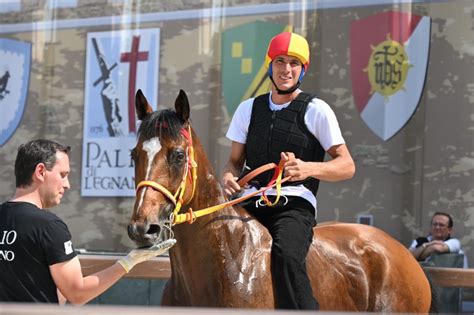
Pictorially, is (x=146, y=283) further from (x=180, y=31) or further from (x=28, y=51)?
(x=28, y=51)

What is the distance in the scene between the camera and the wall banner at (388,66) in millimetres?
8422

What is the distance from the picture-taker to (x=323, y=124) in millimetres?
4797

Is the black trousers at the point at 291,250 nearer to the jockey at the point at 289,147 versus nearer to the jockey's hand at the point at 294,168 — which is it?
the jockey at the point at 289,147

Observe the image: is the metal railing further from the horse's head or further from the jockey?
the horse's head

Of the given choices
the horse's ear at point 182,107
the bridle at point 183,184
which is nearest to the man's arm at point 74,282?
the bridle at point 183,184

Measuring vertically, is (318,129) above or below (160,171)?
above

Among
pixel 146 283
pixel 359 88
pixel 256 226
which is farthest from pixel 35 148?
pixel 359 88

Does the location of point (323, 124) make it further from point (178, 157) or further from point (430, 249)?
point (430, 249)

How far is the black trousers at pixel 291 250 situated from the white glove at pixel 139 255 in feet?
2.63

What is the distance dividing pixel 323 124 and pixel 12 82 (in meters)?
5.89

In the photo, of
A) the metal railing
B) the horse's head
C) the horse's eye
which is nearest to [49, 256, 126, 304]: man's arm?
the horse's head

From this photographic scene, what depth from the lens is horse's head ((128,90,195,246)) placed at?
13.0ft

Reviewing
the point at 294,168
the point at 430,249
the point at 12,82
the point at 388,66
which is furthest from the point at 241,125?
the point at 12,82

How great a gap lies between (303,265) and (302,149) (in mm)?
636
